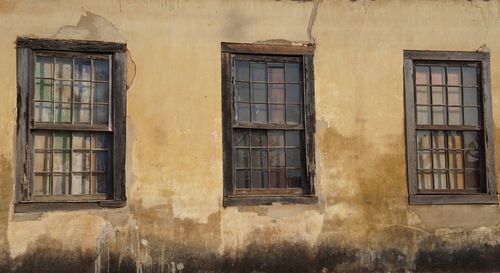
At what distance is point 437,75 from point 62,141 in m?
4.58

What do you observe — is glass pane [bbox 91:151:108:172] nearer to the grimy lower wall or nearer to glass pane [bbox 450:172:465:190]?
the grimy lower wall

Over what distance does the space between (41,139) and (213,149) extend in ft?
6.17

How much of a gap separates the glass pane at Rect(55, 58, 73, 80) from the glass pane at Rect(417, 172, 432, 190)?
4.31m

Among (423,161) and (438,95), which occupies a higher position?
(438,95)

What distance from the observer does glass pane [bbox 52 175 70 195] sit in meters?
7.04

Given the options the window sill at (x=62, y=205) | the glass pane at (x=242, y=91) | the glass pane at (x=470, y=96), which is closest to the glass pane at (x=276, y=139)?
the glass pane at (x=242, y=91)

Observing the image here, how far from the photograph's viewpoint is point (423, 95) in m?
8.05

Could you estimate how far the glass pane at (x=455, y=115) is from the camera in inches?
318

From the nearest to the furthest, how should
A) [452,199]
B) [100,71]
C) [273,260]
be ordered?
[100,71], [273,260], [452,199]

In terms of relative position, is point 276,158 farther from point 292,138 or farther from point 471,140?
point 471,140

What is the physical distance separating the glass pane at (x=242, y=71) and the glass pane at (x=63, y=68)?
74.3 inches

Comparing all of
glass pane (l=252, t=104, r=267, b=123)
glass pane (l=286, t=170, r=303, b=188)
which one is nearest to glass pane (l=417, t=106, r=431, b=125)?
glass pane (l=286, t=170, r=303, b=188)

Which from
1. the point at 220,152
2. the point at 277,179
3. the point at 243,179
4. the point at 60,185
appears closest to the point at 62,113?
the point at 60,185

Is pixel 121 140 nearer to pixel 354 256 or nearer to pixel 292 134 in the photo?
pixel 292 134
